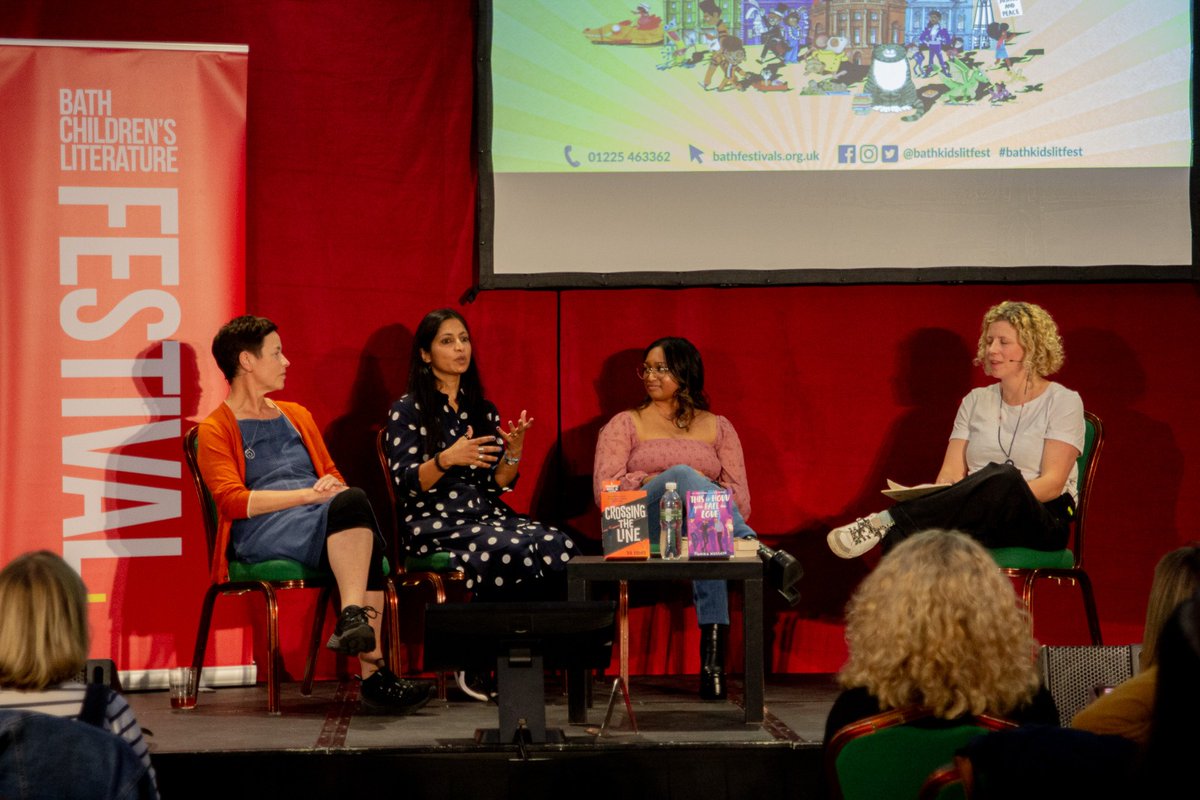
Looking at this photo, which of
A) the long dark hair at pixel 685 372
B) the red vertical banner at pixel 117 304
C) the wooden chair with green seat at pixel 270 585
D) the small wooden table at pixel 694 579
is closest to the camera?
the small wooden table at pixel 694 579

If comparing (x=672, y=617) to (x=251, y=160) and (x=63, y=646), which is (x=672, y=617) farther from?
(x=63, y=646)

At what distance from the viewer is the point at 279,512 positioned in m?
3.91

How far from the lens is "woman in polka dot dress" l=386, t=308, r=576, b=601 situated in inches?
→ 160

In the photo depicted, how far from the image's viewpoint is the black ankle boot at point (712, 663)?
13.1 ft

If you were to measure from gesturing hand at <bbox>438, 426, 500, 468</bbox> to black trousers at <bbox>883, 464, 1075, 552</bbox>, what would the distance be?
49.5 inches

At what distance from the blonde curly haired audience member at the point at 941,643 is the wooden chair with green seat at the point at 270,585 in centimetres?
224

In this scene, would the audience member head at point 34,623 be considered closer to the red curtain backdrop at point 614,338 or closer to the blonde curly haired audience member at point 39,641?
the blonde curly haired audience member at point 39,641

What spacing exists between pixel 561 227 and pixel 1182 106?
2.25m

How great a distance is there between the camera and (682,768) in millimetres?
3168

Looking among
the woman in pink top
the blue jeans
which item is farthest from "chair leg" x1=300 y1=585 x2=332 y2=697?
the blue jeans

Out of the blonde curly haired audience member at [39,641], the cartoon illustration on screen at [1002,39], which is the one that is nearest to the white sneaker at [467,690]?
the blonde curly haired audience member at [39,641]

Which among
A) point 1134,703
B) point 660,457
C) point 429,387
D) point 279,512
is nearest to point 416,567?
point 279,512

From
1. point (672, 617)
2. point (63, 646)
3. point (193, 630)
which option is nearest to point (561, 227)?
point (672, 617)

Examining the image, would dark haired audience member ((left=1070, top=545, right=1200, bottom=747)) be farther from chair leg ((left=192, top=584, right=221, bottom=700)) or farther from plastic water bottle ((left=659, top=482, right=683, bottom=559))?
chair leg ((left=192, top=584, right=221, bottom=700))
